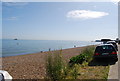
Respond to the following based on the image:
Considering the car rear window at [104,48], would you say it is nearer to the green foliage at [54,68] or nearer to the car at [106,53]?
the car at [106,53]

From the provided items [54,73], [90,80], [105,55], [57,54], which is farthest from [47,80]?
[105,55]

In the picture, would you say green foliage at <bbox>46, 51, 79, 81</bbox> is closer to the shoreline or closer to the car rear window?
the shoreline

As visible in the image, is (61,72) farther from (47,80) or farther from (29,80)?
(29,80)

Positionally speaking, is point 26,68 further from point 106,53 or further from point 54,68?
point 106,53

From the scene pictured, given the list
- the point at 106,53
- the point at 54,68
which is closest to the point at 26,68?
the point at 54,68

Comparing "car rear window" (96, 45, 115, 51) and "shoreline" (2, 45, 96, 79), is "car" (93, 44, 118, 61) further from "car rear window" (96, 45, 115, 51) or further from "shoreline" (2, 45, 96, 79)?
"shoreline" (2, 45, 96, 79)

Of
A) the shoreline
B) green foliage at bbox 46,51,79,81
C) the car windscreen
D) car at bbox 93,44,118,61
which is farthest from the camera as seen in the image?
the car windscreen

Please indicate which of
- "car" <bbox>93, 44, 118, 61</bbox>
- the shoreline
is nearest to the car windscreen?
"car" <bbox>93, 44, 118, 61</bbox>

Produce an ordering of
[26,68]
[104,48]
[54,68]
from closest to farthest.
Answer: [54,68] < [26,68] < [104,48]

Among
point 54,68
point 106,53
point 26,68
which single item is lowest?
point 26,68

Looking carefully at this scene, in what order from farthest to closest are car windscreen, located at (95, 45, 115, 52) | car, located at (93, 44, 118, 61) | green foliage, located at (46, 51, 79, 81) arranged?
car windscreen, located at (95, 45, 115, 52) → car, located at (93, 44, 118, 61) → green foliage, located at (46, 51, 79, 81)

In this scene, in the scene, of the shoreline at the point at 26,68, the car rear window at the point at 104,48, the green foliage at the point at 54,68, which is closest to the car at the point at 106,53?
the car rear window at the point at 104,48

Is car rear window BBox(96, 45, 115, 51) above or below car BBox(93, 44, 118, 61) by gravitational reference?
above

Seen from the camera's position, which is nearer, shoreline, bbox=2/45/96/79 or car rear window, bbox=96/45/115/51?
shoreline, bbox=2/45/96/79
